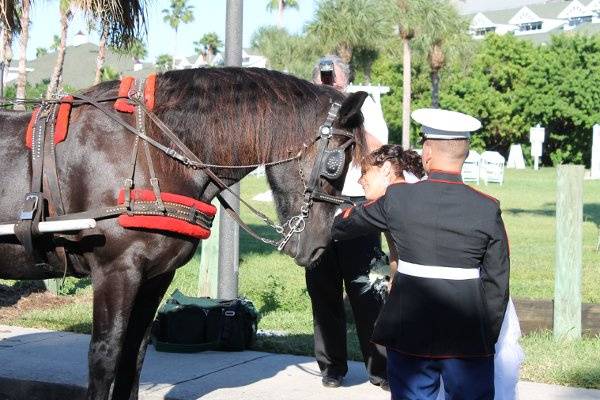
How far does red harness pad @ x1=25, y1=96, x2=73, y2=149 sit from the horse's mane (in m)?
0.45

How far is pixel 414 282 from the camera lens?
3.97 metres

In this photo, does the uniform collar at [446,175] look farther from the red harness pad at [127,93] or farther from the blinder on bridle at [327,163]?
the red harness pad at [127,93]

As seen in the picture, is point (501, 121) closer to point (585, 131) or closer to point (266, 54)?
point (585, 131)

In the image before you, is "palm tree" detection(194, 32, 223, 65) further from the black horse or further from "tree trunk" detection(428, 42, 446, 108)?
Result: the black horse

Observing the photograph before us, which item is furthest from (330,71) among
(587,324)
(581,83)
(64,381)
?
(581,83)

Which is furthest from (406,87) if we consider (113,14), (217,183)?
(217,183)

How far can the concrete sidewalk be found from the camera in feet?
19.9

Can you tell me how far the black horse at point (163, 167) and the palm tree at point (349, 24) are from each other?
38632mm

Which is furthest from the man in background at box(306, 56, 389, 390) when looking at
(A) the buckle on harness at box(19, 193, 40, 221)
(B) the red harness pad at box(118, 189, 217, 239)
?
(A) the buckle on harness at box(19, 193, 40, 221)

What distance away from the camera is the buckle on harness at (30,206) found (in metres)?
4.48

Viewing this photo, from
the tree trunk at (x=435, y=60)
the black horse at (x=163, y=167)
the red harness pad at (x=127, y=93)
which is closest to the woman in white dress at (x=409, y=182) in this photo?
the black horse at (x=163, y=167)

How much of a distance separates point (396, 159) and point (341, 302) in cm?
163

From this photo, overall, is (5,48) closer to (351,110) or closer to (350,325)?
(350,325)

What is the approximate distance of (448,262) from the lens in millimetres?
3896
